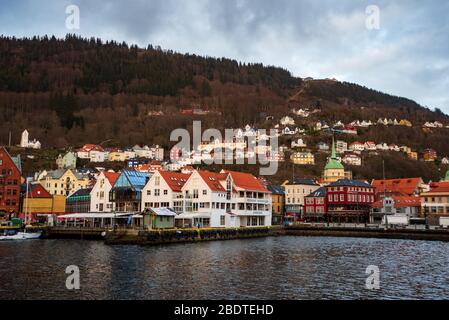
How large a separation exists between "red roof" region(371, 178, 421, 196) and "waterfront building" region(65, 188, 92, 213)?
77453mm

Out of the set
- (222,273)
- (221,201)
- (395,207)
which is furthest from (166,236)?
(395,207)

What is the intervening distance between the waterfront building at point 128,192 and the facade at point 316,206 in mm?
48951

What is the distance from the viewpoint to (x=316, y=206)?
126 meters

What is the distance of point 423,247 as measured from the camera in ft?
214

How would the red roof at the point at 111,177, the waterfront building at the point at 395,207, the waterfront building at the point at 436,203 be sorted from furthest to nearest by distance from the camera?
the waterfront building at the point at 395,207, the waterfront building at the point at 436,203, the red roof at the point at 111,177

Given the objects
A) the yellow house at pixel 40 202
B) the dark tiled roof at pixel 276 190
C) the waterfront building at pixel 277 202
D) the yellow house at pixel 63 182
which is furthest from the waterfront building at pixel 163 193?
the yellow house at pixel 63 182

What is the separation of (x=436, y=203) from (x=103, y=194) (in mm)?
71798

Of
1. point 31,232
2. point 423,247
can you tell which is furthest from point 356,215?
point 31,232

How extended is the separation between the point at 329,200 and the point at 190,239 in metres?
58.8

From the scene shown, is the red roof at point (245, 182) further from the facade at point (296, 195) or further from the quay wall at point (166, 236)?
Result: the facade at point (296, 195)

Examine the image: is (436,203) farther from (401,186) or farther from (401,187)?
(401,186)

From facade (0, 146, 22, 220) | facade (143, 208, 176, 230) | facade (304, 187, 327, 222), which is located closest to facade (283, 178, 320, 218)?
facade (304, 187, 327, 222)

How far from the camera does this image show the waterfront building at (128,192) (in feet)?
307

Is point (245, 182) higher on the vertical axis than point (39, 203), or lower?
higher
